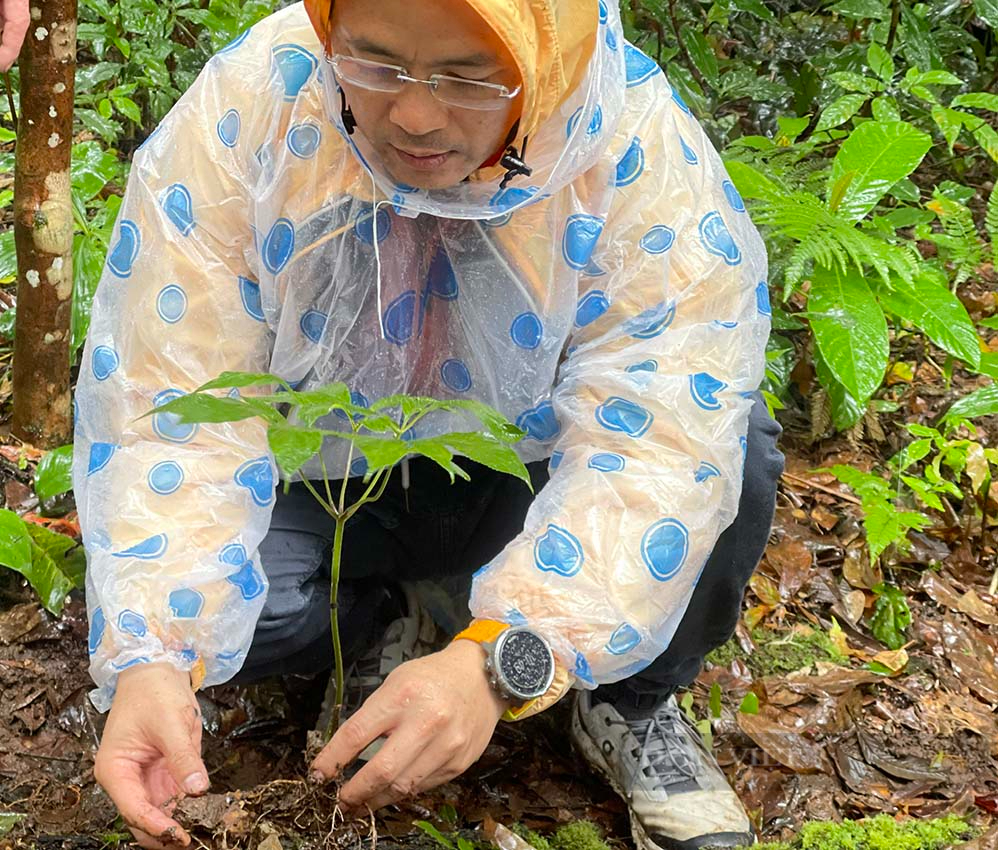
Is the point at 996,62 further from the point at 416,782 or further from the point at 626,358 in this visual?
the point at 416,782

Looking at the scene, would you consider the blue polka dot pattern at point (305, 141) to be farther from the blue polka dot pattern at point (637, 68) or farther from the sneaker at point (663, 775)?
the sneaker at point (663, 775)

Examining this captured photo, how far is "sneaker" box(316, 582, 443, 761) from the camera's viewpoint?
2.43m

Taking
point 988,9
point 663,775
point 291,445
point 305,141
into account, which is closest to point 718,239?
point 305,141

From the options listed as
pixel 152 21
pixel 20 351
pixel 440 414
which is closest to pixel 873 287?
pixel 440 414

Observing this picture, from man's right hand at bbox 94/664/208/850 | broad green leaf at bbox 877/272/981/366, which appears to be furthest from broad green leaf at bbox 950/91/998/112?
man's right hand at bbox 94/664/208/850

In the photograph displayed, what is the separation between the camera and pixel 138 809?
1525 mm

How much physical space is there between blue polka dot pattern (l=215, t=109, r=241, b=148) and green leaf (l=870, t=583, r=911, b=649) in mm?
1927

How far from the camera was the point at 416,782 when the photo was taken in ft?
5.26

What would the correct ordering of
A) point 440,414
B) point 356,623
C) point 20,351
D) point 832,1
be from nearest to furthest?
point 440,414
point 356,623
point 20,351
point 832,1

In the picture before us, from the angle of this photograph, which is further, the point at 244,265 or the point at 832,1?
the point at 832,1

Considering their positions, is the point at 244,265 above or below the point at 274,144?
below

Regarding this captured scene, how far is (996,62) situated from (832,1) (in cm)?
84

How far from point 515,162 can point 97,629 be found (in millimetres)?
944

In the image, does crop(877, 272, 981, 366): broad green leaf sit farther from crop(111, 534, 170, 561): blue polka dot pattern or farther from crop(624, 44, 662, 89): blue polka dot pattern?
crop(111, 534, 170, 561): blue polka dot pattern
